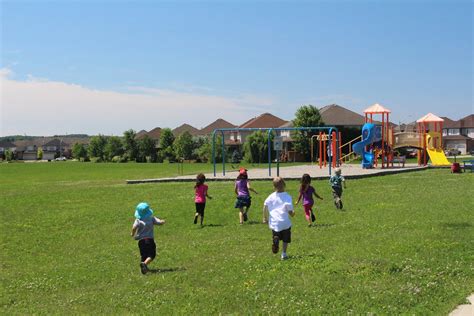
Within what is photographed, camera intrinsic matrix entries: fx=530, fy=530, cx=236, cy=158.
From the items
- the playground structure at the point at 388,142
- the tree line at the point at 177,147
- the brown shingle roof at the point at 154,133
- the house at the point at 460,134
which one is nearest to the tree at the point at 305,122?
the tree line at the point at 177,147

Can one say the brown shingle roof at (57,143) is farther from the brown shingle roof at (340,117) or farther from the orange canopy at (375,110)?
the orange canopy at (375,110)

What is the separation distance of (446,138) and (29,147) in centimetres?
14391

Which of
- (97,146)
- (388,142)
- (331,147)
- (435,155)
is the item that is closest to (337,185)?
(331,147)

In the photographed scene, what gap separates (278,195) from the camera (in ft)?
34.5

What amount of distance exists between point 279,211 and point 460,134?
127m

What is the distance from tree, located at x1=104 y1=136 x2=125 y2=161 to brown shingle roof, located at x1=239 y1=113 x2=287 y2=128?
26.3m

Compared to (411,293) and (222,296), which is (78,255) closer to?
(222,296)

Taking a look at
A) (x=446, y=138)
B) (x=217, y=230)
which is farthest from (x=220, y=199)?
(x=446, y=138)

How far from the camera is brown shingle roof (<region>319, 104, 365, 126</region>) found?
3241 inches

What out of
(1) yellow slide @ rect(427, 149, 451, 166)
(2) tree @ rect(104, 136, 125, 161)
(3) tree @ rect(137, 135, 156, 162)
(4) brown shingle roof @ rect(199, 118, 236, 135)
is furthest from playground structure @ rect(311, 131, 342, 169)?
(4) brown shingle roof @ rect(199, 118, 236, 135)

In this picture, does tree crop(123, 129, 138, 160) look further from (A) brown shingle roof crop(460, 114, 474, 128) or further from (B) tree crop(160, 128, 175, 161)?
(A) brown shingle roof crop(460, 114, 474, 128)

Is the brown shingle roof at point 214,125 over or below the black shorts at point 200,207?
over

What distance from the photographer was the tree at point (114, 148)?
11119 cm

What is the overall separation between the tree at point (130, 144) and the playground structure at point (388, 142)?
226 feet
